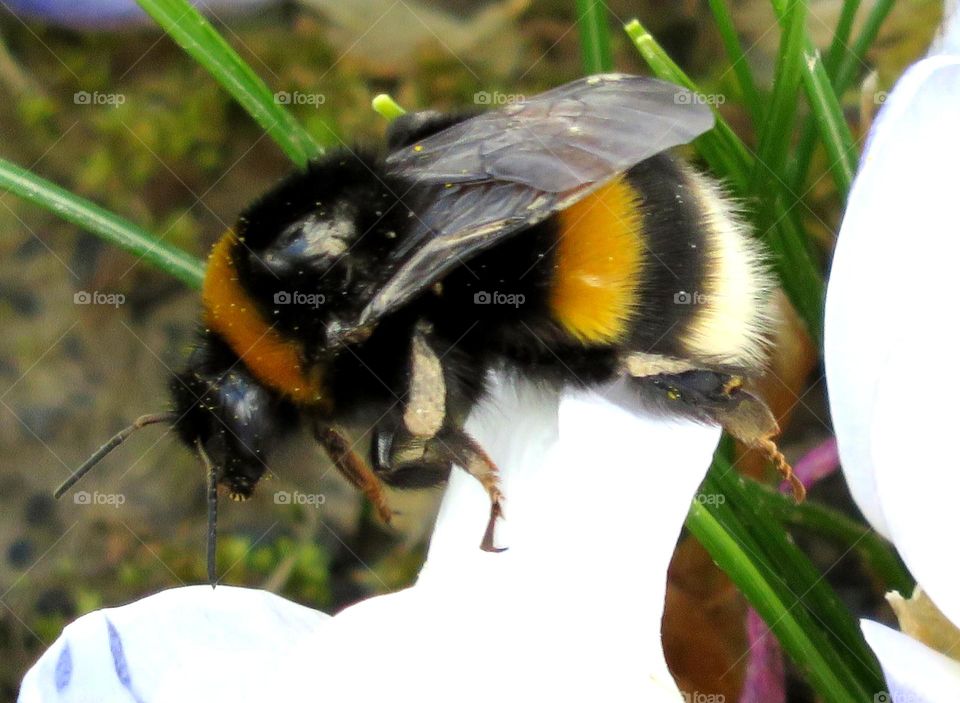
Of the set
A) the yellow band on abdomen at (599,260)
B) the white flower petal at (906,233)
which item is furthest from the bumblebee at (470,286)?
the white flower petal at (906,233)

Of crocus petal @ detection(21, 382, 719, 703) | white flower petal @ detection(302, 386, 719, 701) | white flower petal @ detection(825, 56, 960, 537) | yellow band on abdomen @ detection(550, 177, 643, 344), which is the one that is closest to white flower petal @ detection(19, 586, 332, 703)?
crocus petal @ detection(21, 382, 719, 703)

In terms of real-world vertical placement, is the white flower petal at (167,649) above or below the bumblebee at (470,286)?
below

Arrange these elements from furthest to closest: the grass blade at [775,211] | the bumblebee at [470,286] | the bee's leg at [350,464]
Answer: the grass blade at [775,211]
the bee's leg at [350,464]
the bumblebee at [470,286]

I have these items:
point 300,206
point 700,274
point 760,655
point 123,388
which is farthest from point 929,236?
point 123,388

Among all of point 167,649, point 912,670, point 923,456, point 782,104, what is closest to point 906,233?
point 923,456

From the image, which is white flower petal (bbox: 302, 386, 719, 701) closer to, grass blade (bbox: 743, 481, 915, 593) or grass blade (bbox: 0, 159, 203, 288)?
grass blade (bbox: 743, 481, 915, 593)

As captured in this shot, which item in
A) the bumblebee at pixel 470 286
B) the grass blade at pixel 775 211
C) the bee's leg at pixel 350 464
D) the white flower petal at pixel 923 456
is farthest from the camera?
the grass blade at pixel 775 211

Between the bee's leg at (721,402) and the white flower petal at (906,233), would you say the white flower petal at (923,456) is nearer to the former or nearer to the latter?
the white flower petal at (906,233)
